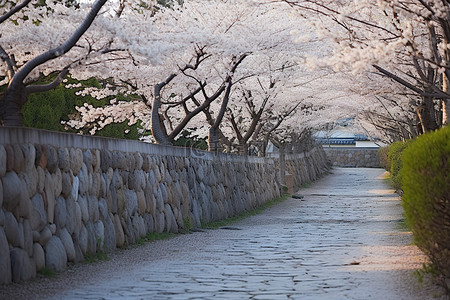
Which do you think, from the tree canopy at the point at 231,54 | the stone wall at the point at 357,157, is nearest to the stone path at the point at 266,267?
the tree canopy at the point at 231,54

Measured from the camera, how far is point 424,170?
6.25 metres

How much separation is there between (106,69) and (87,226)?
22.9 feet

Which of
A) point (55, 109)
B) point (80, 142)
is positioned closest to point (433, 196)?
point (80, 142)

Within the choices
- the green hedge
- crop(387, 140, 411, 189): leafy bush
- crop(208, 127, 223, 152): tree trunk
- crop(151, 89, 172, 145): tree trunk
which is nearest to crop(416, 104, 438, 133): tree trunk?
crop(387, 140, 411, 189): leafy bush

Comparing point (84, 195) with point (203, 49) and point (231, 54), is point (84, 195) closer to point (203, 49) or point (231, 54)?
point (203, 49)

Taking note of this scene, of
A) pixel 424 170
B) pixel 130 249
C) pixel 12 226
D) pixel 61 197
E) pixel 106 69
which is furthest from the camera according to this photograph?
pixel 106 69

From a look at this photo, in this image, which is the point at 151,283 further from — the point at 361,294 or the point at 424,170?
the point at 424,170

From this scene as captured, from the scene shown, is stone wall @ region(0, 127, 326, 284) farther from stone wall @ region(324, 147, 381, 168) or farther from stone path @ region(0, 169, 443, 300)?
stone wall @ region(324, 147, 381, 168)

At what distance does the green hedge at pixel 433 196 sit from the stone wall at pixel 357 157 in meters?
58.5

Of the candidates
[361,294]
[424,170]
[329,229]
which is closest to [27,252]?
[361,294]

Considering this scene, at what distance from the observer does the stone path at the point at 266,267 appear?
6625 millimetres

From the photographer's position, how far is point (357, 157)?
212 ft

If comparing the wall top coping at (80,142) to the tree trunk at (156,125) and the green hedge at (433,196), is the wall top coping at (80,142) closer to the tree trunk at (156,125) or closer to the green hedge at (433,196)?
the tree trunk at (156,125)

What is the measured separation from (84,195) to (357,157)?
57.1 meters
